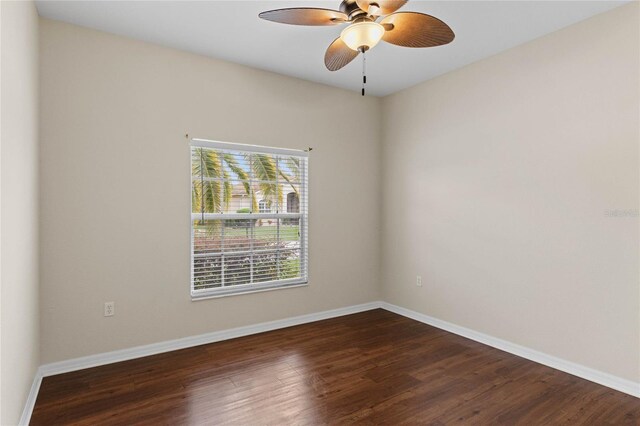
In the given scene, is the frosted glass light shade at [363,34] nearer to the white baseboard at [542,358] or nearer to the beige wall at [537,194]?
the beige wall at [537,194]

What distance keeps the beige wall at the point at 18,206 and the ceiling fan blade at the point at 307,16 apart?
1.23 meters

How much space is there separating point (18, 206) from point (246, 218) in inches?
76.9

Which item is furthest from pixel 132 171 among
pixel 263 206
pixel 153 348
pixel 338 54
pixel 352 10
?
pixel 352 10

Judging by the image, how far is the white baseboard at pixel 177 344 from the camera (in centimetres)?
279

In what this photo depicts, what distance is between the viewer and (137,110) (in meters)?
3.07

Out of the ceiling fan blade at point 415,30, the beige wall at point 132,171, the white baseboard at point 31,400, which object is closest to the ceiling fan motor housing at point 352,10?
the ceiling fan blade at point 415,30

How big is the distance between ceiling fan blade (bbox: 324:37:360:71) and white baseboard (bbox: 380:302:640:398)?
277 centimetres

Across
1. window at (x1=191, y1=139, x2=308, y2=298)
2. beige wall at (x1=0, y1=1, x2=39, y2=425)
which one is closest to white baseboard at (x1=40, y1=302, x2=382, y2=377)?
beige wall at (x1=0, y1=1, x2=39, y2=425)

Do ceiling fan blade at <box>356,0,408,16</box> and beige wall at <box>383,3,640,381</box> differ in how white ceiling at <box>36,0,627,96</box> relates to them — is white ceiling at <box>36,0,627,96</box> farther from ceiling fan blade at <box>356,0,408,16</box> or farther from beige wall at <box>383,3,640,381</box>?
ceiling fan blade at <box>356,0,408,16</box>

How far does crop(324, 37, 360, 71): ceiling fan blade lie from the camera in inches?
95.1

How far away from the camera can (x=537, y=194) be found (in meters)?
3.03

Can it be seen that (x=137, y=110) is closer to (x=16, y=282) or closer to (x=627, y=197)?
(x=16, y=282)

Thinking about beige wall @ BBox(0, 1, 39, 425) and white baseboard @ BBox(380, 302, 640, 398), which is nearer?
beige wall @ BBox(0, 1, 39, 425)

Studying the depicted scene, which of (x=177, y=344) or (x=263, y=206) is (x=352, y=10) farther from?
(x=177, y=344)
